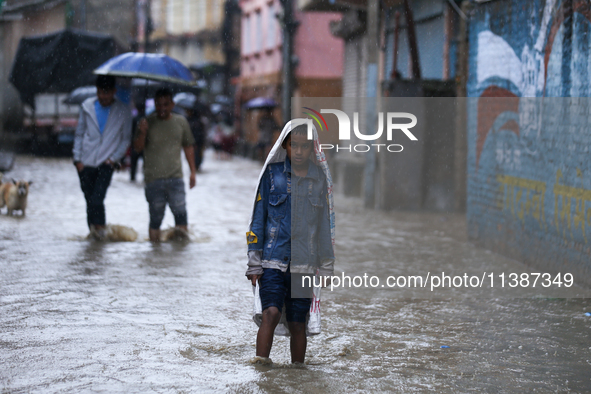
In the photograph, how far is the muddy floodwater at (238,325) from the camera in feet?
14.7

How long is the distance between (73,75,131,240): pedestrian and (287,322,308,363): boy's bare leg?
15.8ft

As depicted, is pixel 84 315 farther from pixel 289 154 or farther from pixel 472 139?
pixel 472 139

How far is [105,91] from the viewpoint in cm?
908

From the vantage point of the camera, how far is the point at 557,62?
7844 mm

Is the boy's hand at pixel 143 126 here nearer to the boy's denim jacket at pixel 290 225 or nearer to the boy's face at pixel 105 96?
the boy's face at pixel 105 96

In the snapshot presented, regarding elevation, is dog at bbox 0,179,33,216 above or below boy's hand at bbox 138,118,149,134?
below

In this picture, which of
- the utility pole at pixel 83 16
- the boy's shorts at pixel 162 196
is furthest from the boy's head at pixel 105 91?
the utility pole at pixel 83 16

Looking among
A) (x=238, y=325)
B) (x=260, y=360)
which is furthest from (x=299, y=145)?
(x=238, y=325)

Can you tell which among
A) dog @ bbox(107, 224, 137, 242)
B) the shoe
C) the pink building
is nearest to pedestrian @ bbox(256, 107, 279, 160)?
the pink building

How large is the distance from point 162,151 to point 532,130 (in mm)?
3973

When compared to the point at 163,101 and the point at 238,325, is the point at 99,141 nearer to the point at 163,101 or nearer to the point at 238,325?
the point at 163,101

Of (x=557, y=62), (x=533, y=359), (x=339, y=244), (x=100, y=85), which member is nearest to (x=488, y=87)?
(x=557, y=62)

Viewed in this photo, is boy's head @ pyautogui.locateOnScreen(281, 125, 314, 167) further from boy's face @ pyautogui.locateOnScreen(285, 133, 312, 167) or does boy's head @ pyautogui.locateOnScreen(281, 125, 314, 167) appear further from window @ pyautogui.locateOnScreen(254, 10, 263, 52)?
window @ pyautogui.locateOnScreen(254, 10, 263, 52)

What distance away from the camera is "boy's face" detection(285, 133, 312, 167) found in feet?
15.1
